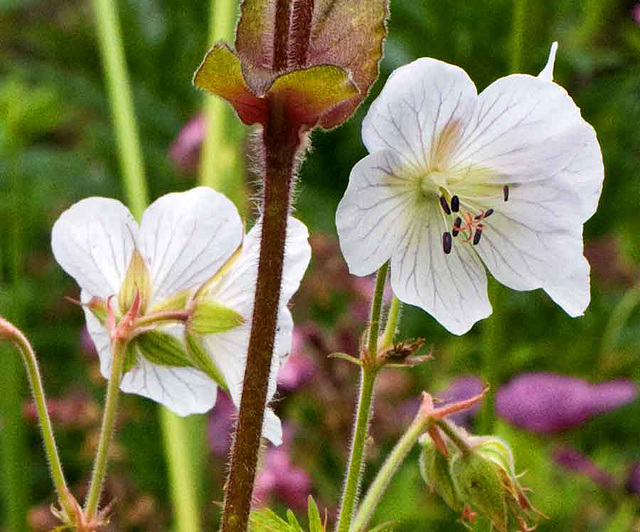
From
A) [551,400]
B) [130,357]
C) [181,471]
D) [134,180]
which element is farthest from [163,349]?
[551,400]

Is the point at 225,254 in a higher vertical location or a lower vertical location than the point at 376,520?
higher

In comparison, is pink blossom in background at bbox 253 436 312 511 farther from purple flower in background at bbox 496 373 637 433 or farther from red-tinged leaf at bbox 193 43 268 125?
red-tinged leaf at bbox 193 43 268 125

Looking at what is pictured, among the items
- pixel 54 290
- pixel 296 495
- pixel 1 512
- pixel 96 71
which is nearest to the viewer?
pixel 296 495

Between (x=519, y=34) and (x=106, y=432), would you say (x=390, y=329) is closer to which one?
(x=106, y=432)

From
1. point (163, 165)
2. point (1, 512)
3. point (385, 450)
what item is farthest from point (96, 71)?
point (385, 450)

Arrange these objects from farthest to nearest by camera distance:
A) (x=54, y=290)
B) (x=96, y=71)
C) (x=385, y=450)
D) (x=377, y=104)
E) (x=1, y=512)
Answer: (x=96, y=71), (x=54, y=290), (x=1, y=512), (x=385, y=450), (x=377, y=104)

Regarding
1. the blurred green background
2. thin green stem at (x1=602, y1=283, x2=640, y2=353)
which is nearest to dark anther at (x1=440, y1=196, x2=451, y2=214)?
the blurred green background

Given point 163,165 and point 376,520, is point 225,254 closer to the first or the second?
point 376,520

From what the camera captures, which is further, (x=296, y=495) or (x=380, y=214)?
(x=296, y=495)
